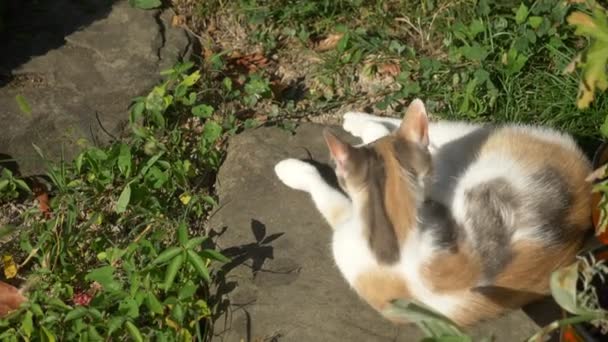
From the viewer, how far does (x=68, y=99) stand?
4.45 m

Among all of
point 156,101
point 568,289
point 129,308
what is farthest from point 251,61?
point 568,289

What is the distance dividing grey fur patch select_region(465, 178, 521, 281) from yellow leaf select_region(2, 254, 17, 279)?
230 centimetres

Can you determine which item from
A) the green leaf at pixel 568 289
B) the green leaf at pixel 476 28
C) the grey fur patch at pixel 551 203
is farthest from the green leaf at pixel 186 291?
the green leaf at pixel 476 28

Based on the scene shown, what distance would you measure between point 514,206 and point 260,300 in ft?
4.19

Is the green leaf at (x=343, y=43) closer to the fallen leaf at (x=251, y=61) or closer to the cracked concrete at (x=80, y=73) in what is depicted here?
the fallen leaf at (x=251, y=61)

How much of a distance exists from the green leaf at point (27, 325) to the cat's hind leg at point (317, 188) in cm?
148

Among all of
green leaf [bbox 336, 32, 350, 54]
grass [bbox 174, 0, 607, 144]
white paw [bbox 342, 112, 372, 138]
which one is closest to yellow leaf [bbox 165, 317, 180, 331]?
white paw [bbox 342, 112, 372, 138]

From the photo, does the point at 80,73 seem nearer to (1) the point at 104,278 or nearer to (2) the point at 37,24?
(2) the point at 37,24

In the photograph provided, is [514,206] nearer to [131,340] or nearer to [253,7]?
[131,340]

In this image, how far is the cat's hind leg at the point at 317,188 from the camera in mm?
3777

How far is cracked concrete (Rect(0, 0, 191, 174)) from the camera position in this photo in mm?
4305

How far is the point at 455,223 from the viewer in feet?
10.7

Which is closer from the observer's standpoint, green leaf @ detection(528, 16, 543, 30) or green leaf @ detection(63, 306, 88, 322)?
green leaf @ detection(63, 306, 88, 322)

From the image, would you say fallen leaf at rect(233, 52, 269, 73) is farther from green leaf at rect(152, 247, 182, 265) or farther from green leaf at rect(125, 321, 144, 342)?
green leaf at rect(125, 321, 144, 342)
